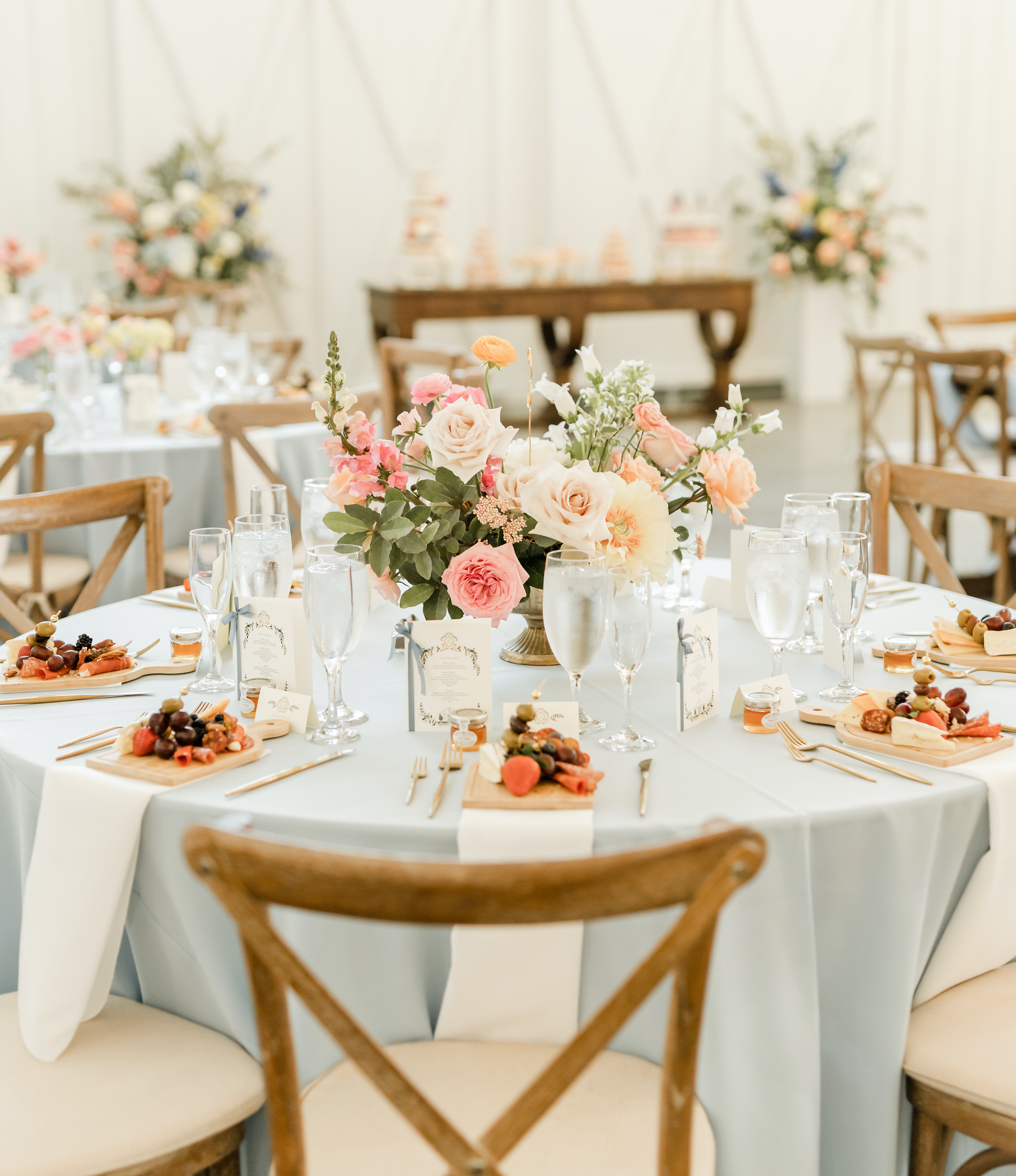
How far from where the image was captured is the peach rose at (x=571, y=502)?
151 cm

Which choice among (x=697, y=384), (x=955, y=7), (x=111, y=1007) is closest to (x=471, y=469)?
(x=111, y=1007)

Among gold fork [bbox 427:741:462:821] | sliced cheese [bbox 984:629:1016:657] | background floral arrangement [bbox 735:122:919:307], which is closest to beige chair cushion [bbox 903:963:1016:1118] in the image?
sliced cheese [bbox 984:629:1016:657]

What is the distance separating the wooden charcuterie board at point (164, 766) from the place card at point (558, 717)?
0.30 m

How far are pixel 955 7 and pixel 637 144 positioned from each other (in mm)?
2845

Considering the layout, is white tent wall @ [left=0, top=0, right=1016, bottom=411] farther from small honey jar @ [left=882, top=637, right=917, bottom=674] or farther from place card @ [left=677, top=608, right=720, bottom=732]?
place card @ [left=677, top=608, right=720, bottom=732]

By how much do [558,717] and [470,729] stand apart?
11cm

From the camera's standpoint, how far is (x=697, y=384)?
9.34 m

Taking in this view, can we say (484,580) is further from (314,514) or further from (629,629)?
(314,514)

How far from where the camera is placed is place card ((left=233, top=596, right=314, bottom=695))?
62.6 inches

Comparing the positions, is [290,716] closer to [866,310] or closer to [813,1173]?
[813,1173]

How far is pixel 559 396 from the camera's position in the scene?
5.51ft

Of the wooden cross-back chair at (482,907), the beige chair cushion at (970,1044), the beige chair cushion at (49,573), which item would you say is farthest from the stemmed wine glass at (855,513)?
the beige chair cushion at (49,573)

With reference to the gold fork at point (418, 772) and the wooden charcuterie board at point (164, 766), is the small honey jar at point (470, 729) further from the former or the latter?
the wooden charcuterie board at point (164, 766)

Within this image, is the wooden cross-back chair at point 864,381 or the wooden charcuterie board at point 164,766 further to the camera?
the wooden cross-back chair at point 864,381
